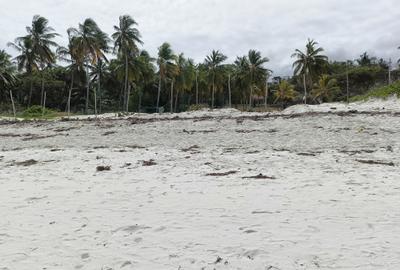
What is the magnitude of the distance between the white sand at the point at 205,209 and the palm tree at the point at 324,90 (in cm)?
5249

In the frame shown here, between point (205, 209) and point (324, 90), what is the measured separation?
60987 millimetres

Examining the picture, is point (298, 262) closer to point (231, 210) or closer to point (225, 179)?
point (231, 210)

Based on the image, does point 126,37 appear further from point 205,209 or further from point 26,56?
point 205,209

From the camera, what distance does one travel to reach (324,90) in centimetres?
6519

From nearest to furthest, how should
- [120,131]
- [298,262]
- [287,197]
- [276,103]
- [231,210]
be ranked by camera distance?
[298,262] < [231,210] < [287,197] < [120,131] < [276,103]

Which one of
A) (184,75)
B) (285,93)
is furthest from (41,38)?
(285,93)

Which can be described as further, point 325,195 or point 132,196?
point 132,196

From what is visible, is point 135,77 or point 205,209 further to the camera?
point 135,77

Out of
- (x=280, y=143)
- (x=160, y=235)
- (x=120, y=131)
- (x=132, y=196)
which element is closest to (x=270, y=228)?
(x=160, y=235)

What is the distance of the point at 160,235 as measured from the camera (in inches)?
243

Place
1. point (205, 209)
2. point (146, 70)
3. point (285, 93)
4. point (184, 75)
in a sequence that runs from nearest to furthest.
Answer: point (205, 209)
point (146, 70)
point (184, 75)
point (285, 93)

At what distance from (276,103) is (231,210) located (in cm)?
6996

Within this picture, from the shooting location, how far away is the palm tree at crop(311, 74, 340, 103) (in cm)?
6531

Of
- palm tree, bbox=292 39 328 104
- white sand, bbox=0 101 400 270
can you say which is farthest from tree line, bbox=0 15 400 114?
white sand, bbox=0 101 400 270
